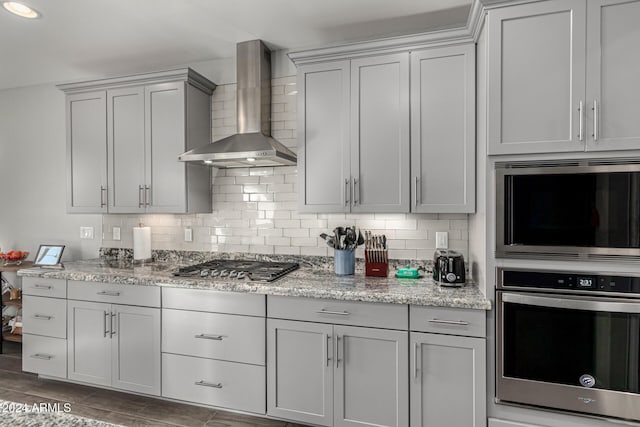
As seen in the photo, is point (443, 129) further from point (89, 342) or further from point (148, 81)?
point (89, 342)

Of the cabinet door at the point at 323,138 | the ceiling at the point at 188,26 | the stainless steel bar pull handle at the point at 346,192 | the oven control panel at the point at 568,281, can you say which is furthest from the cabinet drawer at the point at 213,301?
the ceiling at the point at 188,26

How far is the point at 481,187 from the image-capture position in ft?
6.81

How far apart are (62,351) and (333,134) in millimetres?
2714

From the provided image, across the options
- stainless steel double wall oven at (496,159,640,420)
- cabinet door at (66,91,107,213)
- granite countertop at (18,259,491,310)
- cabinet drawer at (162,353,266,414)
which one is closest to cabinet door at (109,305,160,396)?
cabinet drawer at (162,353,266,414)

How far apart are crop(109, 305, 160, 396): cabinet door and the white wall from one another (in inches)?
51.7

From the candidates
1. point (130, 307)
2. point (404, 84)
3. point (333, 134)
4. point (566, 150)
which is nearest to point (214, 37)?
point (333, 134)

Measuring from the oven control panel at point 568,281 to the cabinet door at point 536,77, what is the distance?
0.64 metres

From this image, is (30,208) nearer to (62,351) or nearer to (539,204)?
(62,351)

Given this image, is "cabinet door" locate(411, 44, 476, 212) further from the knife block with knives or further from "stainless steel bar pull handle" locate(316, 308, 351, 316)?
"stainless steel bar pull handle" locate(316, 308, 351, 316)

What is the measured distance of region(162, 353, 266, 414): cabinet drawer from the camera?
2.34 meters

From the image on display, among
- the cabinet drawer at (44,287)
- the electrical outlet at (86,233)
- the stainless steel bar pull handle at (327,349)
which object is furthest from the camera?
the electrical outlet at (86,233)

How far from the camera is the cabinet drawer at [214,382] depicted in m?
2.34

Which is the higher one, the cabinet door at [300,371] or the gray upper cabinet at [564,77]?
the gray upper cabinet at [564,77]

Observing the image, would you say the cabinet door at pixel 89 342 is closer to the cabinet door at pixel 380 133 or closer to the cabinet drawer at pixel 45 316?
the cabinet drawer at pixel 45 316
